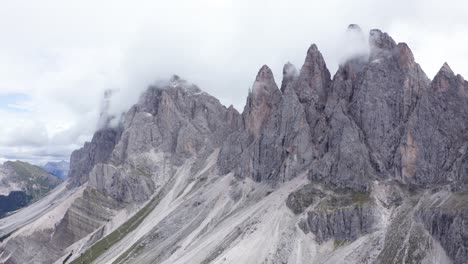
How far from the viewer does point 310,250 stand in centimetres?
19938

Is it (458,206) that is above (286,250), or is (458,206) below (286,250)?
above

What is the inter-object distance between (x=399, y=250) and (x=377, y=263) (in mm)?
9959

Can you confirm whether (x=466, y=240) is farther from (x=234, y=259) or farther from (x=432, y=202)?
(x=234, y=259)

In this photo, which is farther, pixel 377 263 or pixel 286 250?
pixel 286 250

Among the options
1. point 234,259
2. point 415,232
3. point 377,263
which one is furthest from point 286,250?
point 415,232

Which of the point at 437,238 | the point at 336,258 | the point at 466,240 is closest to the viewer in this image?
the point at 466,240

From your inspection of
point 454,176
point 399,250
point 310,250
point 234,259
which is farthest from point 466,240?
point 234,259

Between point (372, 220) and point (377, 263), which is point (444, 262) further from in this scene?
point (372, 220)

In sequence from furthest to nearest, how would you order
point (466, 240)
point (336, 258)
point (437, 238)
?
point (336, 258), point (437, 238), point (466, 240)

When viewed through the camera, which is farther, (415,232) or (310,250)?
(310,250)

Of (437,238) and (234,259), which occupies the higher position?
(437,238)

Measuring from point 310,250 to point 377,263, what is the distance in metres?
30.9

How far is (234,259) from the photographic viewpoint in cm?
19988


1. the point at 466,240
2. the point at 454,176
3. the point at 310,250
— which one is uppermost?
the point at 454,176
